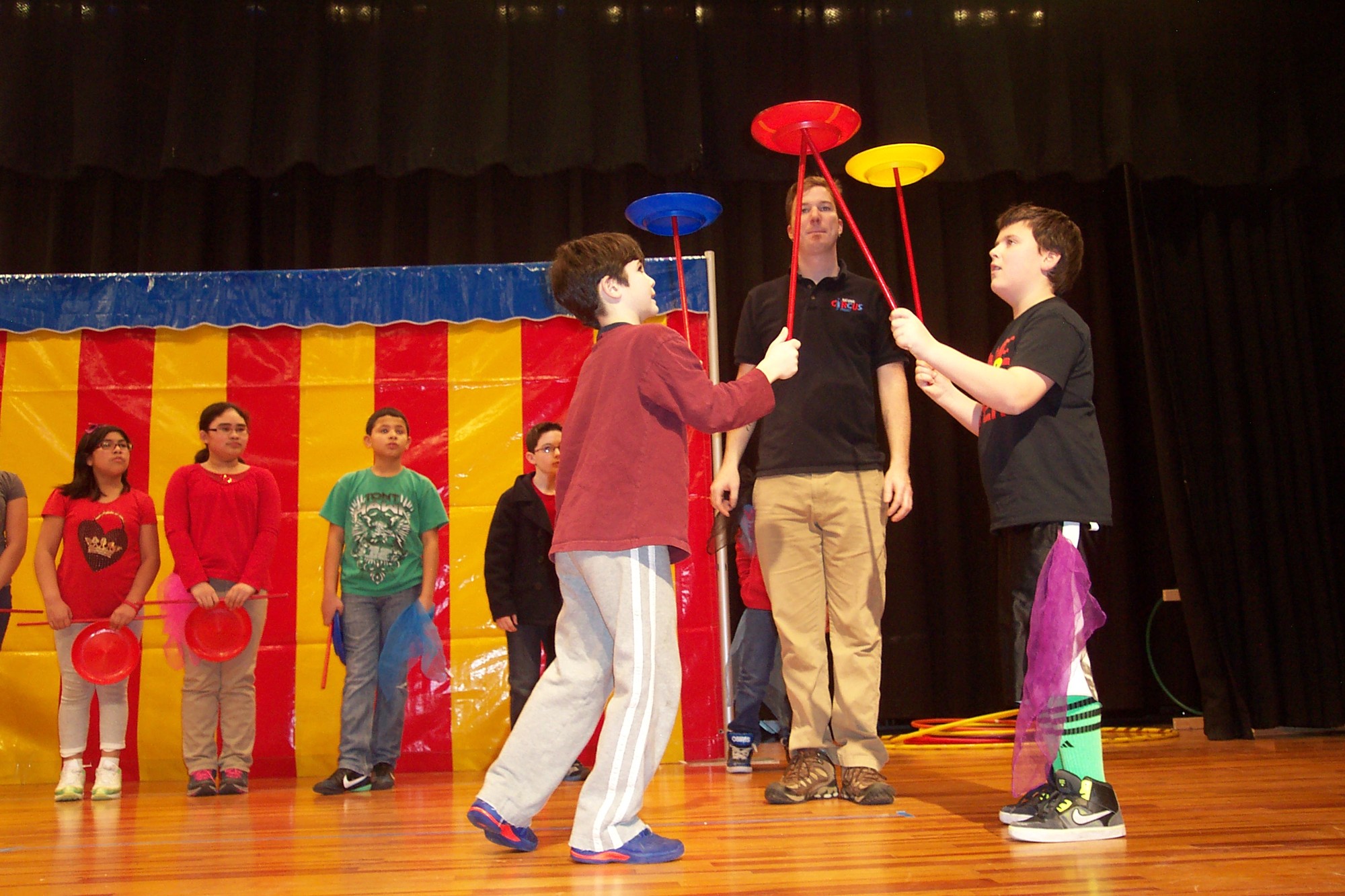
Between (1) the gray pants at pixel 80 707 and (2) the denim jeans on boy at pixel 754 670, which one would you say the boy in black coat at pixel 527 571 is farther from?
(1) the gray pants at pixel 80 707

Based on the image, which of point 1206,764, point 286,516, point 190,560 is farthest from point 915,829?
point 286,516

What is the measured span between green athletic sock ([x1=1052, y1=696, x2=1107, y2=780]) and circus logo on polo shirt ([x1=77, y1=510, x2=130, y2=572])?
10.1 ft

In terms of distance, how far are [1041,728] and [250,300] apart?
3.37 meters

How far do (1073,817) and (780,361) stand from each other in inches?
41.8

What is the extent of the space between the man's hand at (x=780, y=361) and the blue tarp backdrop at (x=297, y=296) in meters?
1.88

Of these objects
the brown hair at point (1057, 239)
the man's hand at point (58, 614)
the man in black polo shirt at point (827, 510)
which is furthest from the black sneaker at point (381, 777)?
the brown hair at point (1057, 239)

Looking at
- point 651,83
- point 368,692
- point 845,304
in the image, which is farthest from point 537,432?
point 651,83

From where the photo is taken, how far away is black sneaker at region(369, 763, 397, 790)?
Result: 3.36m

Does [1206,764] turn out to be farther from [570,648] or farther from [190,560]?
[190,560]

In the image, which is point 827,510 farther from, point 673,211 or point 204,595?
point 204,595

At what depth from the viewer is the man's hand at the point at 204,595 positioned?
11.0 ft

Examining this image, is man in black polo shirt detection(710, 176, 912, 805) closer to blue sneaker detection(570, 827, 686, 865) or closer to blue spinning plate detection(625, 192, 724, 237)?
blue spinning plate detection(625, 192, 724, 237)

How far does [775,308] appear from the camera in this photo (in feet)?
9.10

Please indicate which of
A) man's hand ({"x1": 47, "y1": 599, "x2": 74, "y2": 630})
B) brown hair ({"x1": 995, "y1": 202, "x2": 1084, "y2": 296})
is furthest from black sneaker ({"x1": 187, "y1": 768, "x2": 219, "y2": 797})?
brown hair ({"x1": 995, "y1": 202, "x2": 1084, "y2": 296})
